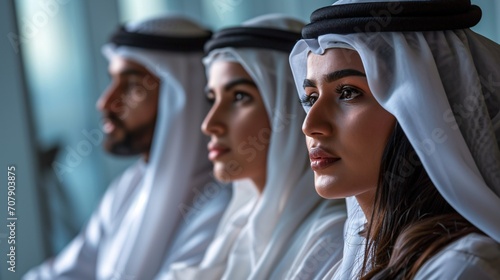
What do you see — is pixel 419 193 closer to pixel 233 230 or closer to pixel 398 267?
pixel 398 267

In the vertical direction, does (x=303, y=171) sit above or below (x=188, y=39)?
below

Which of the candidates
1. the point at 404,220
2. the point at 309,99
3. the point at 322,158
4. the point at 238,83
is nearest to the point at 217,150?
the point at 238,83

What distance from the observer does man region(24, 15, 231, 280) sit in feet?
10.3

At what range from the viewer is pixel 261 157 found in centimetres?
247

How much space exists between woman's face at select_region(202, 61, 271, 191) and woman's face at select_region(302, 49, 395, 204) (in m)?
0.71

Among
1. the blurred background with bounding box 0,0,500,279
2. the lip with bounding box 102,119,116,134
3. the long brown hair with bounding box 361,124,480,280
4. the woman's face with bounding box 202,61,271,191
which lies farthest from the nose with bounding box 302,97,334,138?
the blurred background with bounding box 0,0,500,279

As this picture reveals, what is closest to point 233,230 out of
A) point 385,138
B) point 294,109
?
point 294,109

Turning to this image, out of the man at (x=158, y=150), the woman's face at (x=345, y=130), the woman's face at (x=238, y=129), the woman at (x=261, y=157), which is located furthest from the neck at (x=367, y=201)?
the man at (x=158, y=150)

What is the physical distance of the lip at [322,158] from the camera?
172cm

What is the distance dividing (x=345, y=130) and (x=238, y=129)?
0.80 metres

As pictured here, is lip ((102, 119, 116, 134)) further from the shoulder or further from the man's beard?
the shoulder

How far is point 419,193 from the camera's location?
1.63 m

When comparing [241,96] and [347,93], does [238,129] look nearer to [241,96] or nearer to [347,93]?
[241,96]

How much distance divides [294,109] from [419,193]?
81 centimetres
